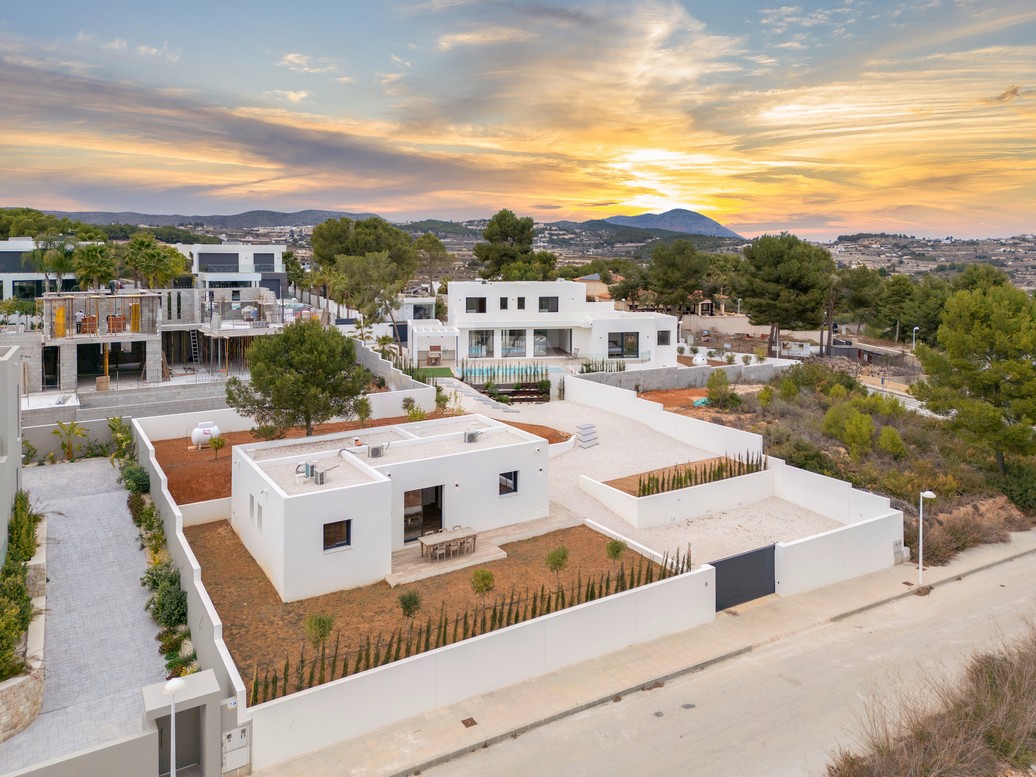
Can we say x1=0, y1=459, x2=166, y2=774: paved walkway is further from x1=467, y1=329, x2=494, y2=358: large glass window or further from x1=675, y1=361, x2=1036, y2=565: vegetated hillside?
x1=467, y1=329, x2=494, y2=358: large glass window

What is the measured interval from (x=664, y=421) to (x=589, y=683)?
16084 mm

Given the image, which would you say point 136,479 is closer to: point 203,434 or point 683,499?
point 203,434

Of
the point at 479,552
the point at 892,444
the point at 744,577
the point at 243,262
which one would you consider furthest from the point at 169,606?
the point at 243,262

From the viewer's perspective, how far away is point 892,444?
2355 centimetres

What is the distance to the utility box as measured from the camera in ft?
30.7

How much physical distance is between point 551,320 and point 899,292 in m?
37.9

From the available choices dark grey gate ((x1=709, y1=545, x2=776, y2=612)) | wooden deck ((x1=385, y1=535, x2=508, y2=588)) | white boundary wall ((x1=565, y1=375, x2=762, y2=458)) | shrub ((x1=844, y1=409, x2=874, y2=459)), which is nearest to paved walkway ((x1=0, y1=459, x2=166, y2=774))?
wooden deck ((x1=385, y1=535, x2=508, y2=588))

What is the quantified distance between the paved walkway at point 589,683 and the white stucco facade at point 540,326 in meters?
23.7

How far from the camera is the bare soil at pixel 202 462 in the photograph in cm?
1842

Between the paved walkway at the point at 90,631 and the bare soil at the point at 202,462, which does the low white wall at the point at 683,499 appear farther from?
the paved walkway at the point at 90,631

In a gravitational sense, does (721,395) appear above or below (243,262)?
below

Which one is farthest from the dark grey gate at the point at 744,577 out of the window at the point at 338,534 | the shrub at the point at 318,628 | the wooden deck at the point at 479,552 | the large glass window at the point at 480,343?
the large glass window at the point at 480,343

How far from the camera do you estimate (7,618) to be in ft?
34.4

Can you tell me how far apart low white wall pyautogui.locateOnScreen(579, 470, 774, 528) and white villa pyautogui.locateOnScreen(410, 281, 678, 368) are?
18.5 m
